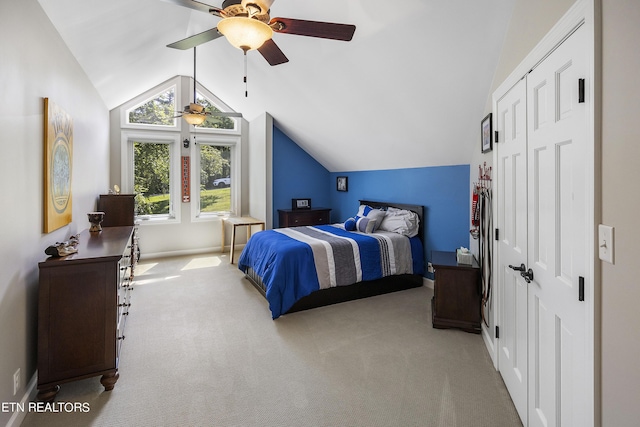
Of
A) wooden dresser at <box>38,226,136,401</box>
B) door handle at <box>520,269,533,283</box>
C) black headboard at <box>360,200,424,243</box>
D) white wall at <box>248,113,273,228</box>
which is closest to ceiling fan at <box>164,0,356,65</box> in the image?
wooden dresser at <box>38,226,136,401</box>

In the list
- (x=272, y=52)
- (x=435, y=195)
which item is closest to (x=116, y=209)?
(x=272, y=52)

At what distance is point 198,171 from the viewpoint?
20.9ft

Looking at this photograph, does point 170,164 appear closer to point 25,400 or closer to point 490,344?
point 25,400

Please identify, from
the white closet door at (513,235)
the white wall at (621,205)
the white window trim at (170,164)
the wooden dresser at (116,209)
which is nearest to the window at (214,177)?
the white window trim at (170,164)

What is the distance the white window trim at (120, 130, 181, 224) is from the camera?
5812 millimetres

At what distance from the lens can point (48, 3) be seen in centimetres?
231

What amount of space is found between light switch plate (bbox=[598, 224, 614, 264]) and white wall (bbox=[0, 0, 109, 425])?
8.83 feet

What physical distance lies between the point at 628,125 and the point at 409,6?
206cm

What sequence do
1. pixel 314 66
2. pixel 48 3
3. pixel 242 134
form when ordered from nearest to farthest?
pixel 48 3 < pixel 314 66 < pixel 242 134

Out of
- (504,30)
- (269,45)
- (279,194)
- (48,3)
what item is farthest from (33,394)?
(279,194)

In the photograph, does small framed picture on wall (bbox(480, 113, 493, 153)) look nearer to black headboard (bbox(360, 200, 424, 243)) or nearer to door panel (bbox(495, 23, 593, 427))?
door panel (bbox(495, 23, 593, 427))

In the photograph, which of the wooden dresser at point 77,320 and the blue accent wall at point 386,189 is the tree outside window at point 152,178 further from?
the wooden dresser at point 77,320

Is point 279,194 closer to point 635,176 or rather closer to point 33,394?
point 33,394

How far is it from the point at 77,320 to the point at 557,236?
2800 mm
